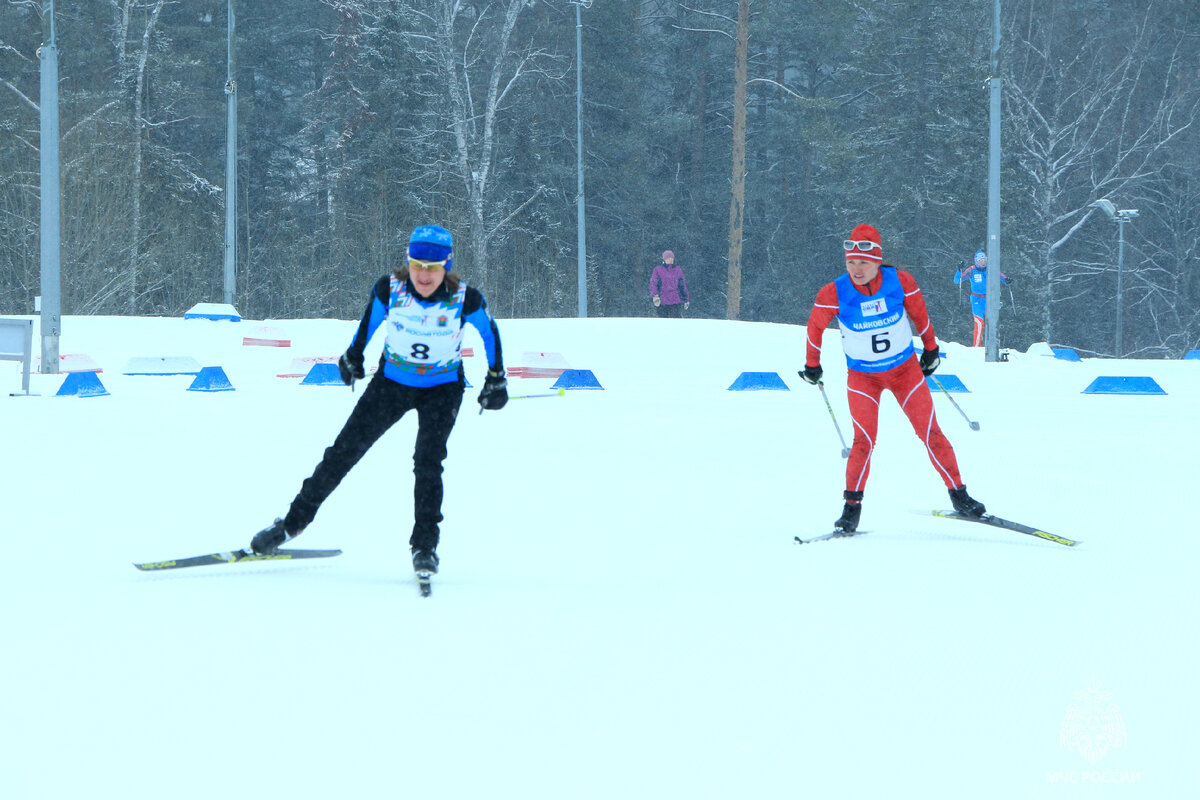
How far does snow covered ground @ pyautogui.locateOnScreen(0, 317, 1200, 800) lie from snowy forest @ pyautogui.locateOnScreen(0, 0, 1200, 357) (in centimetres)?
2743

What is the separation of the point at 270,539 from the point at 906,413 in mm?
3271

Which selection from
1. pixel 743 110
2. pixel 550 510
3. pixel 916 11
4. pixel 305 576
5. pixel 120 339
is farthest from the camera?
pixel 916 11

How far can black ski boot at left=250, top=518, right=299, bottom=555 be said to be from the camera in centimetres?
566

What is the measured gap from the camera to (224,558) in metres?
5.70

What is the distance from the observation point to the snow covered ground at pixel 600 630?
339 centimetres

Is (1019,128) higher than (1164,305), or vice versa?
(1019,128)

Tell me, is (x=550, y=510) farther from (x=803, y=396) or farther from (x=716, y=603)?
(x=803, y=396)

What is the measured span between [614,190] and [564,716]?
1700 inches

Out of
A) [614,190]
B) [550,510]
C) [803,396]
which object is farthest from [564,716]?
[614,190]

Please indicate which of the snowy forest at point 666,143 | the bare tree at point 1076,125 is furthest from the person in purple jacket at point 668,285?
the bare tree at point 1076,125

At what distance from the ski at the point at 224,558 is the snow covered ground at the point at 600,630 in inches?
2.6

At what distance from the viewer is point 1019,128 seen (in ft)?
145

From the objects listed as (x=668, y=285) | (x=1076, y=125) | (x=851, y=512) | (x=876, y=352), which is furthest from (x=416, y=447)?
(x=1076, y=125)

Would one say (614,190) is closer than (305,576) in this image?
No
